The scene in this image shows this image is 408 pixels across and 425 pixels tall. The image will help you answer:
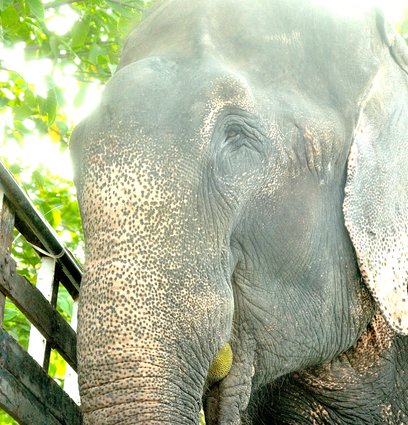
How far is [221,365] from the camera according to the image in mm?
2449

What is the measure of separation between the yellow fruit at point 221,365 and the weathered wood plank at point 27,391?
0.50 m

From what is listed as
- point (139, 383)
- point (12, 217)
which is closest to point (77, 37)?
point (12, 217)

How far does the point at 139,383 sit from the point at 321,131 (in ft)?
3.08

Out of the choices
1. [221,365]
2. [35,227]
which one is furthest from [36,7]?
[221,365]

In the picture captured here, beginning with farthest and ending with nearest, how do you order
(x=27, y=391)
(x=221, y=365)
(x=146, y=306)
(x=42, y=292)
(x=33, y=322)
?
(x=42, y=292) < (x=33, y=322) < (x=27, y=391) < (x=221, y=365) < (x=146, y=306)

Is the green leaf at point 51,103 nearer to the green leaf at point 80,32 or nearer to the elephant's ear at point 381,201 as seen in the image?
the green leaf at point 80,32

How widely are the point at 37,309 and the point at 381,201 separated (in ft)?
3.30

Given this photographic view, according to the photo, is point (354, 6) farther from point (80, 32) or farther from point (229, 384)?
point (80, 32)

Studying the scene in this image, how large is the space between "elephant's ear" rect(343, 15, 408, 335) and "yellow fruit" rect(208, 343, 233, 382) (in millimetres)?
439

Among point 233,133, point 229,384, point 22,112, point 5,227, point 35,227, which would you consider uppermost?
point 233,133

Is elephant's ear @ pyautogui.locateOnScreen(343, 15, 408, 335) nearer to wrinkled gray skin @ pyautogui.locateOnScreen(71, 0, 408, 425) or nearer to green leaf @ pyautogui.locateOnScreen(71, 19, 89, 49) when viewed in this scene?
wrinkled gray skin @ pyautogui.locateOnScreen(71, 0, 408, 425)

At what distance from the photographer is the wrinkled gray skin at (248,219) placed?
2.14 metres

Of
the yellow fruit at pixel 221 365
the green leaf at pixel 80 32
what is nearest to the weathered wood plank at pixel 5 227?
the yellow fruit at pixel 221 365

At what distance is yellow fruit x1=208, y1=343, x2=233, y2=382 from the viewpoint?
2.44m
